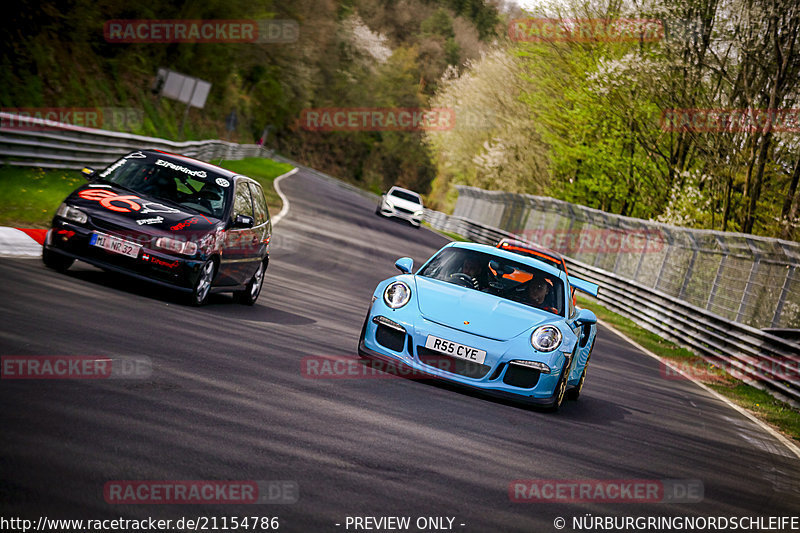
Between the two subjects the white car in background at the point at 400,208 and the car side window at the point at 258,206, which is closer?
the car side window at the point at 258,206

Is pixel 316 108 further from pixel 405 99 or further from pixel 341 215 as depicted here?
pixel 341 215

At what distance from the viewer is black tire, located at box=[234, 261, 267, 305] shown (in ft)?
39.5

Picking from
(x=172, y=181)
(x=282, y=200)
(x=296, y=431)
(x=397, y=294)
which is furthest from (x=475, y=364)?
(x=282, y=200)

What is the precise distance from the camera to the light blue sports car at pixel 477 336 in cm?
853

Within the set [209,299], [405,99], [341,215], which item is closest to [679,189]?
[341,215]

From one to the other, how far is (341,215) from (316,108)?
52999 millimetres

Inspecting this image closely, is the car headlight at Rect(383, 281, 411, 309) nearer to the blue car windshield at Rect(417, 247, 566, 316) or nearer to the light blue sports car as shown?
the light blue sports car

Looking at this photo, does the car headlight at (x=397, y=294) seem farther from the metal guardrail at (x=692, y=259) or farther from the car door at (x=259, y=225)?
the metal guardrail at (x=692, y=259)

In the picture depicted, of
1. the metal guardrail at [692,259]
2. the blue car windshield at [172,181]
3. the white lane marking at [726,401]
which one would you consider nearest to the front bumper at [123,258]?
the blue car windshield at [172,181]

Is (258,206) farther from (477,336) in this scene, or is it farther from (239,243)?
(477,336)

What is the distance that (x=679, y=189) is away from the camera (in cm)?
3397

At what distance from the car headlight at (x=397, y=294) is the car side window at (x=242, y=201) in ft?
9.80

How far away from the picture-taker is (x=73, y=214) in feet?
33.1

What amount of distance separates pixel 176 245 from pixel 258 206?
2.36m
